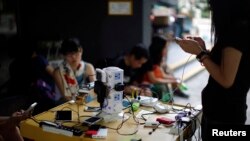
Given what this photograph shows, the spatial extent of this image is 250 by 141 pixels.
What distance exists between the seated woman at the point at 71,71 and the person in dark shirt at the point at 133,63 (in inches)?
16.8

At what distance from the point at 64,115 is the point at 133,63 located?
1.40 meters

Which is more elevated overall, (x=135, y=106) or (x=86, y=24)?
(x=86, y=24)

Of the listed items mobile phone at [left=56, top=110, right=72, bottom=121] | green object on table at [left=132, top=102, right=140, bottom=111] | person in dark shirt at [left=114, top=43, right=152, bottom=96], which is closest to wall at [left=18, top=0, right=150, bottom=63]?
person in dark shirt at [left=114, top=43, right=152, bottom=96]

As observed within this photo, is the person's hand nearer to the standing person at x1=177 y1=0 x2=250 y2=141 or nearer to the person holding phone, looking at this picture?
the standing person at x1=177 y1=0 x2=250 y2=141

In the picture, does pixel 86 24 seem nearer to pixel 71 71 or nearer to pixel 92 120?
pixel 71 71

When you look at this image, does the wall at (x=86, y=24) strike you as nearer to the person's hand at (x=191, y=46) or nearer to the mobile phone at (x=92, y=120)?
the mobile phone at (x=92, y=120)

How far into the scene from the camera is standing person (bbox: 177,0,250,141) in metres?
1.47

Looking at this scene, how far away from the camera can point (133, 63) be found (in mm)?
3297

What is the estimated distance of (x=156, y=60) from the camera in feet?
12.6

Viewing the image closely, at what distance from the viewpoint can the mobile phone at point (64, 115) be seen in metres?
1.97

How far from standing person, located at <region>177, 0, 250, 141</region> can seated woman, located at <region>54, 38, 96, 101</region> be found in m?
1.33

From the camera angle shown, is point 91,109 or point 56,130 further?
point 91,109

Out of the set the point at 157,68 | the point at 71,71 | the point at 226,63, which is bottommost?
the point at 157,68

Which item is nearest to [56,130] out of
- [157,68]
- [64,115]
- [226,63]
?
[64,115]
